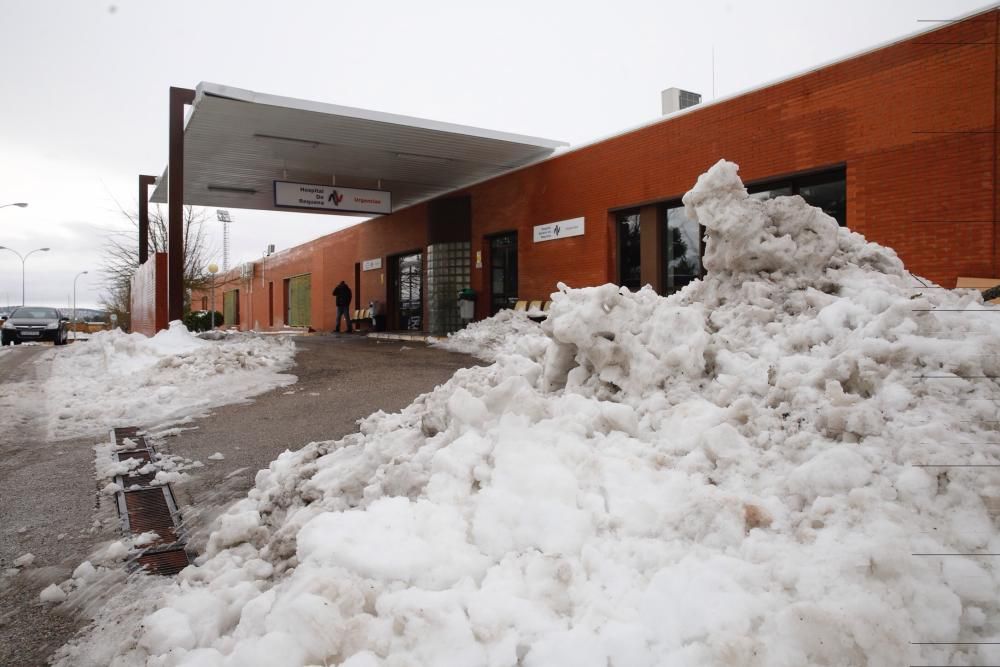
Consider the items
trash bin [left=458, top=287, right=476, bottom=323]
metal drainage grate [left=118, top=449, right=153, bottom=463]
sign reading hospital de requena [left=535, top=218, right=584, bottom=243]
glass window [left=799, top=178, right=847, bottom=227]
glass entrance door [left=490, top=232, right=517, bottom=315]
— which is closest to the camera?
metal drainage grate [left=118, top=449, right=153, bottom=463]

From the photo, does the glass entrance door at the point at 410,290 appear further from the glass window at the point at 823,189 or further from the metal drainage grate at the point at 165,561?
the metal drainage grate at the point at 165,561

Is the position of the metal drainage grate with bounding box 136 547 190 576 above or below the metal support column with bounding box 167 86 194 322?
below

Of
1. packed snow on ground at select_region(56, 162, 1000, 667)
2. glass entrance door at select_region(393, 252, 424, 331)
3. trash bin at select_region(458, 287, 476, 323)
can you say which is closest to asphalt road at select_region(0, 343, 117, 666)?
packed snow on ground at select_region(56, 162, 1000, 667)

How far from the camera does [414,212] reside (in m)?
21.4

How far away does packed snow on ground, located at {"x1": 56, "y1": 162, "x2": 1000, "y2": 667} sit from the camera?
1.69m

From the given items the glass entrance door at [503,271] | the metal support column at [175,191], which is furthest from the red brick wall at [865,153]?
the metal support column at [175,191]

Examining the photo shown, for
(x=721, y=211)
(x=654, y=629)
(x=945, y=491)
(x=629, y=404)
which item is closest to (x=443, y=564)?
(x=654, y=629)

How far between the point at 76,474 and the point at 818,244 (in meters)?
5.59

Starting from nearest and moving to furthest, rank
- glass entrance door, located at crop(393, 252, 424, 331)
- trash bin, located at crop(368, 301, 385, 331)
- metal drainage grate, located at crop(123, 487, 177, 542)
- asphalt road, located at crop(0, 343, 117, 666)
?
asphalt road, located at crop(0, 343, 117, 666)
metal drainage grate, located at crop(123, 487, 177, 542)
glass entrance door, located at crop(393, 252, 424, 331)
trash bin, located at crop(368, 301, 385, 331)

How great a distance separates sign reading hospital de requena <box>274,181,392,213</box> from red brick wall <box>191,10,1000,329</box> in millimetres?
5871

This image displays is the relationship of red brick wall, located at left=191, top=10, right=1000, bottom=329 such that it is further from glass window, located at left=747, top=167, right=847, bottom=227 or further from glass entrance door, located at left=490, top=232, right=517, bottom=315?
glass entrance door, located at left=490, top=232, right=517, bottom=315

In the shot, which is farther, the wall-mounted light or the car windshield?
the car windshield

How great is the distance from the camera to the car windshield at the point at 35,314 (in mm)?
26812

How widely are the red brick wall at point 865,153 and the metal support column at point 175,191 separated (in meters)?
8.64
